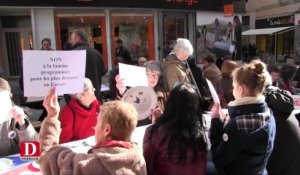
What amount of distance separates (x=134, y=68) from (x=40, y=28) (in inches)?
273

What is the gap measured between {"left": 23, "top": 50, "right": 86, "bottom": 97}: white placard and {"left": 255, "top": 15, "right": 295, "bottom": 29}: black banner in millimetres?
22894

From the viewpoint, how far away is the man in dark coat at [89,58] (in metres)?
4.73

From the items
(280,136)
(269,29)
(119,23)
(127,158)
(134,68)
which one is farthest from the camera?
(269,29)

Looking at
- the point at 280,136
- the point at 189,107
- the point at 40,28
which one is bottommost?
the point at 280,136

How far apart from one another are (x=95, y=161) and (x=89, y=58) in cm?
316

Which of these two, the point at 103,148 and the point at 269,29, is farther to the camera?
the point at 269,29

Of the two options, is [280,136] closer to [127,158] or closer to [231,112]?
[231,112]

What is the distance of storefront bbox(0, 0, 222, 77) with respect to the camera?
9.55m

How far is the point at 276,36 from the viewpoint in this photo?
25.3m

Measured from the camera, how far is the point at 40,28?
9.54m

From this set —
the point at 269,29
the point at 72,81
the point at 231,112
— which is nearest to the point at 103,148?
the point at 72,81

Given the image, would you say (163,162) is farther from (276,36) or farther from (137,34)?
(276,36)

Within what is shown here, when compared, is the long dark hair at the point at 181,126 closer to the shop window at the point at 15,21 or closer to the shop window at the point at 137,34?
the shop window at the point at 137,34

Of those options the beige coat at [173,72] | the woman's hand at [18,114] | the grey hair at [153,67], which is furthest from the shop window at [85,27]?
the woman's hand at [18,114]
